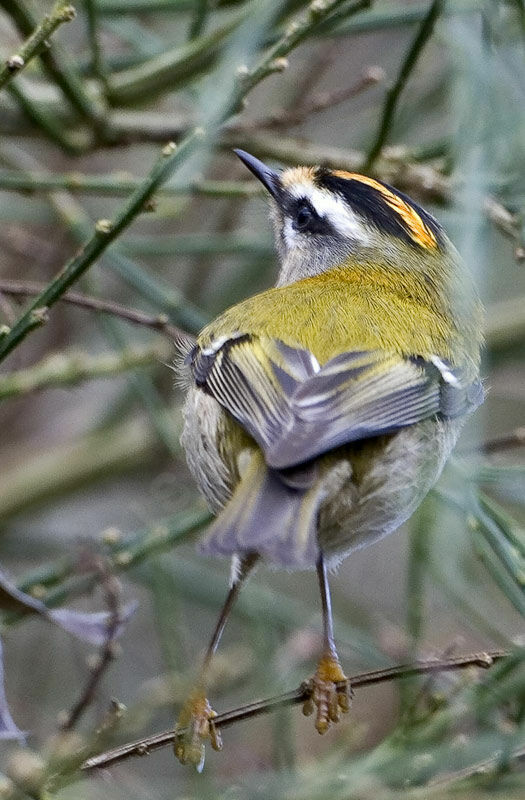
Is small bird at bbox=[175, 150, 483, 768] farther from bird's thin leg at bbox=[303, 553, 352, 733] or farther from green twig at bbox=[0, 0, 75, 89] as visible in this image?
green twig at bbox=[0, 0, 75, 89]

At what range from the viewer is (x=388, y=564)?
16.4ft

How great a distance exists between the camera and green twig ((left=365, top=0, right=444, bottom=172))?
7.09 feet

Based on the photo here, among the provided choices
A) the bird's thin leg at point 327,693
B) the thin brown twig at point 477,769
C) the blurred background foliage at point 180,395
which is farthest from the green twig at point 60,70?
the thin brown twig at point 477,769

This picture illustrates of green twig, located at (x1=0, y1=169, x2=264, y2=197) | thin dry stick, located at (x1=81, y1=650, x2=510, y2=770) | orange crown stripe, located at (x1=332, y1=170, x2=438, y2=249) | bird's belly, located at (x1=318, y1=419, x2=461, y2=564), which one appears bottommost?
thin dry stick, located at (x1=81, y1=650, x2=510, y2=770)

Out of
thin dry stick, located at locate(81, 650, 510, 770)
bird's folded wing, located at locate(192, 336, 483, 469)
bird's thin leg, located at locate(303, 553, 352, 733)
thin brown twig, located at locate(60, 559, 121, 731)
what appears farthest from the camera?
bird's thin leg, located at locate(303, 553, 352, 733)

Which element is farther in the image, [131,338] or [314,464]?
[131,338]

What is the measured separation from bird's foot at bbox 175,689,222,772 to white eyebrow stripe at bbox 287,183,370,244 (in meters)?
1.21

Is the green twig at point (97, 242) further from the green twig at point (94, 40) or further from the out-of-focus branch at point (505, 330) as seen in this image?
the out-of-focus branch at point (505, 330)

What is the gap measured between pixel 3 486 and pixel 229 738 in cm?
110

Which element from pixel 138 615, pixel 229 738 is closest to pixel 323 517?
pixel 229 738

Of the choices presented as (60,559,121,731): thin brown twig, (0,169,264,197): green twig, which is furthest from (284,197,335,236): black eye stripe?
(60,559,121,731): thin brown twig

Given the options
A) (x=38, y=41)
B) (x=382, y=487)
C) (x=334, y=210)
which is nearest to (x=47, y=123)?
(x=334, y=210)

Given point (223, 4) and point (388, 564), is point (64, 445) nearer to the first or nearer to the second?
point (388, 564)

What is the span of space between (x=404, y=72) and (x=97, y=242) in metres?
0.91
